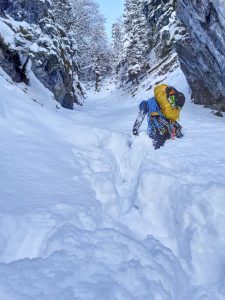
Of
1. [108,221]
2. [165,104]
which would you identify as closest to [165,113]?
[165,104]

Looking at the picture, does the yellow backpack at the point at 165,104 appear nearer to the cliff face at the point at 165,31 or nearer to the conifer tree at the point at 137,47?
the cliff face at the point at 165,31

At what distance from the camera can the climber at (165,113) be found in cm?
818

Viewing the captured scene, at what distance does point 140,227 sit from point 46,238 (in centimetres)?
146

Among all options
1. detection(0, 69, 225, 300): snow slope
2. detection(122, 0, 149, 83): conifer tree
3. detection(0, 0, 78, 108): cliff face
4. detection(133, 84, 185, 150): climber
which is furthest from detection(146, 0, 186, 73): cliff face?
detection(0, 69, 225, 300): snow slope

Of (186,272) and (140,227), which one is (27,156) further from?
(186,272)

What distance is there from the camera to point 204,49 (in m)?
13.0

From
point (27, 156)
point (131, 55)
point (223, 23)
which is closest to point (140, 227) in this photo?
point (27, 156)

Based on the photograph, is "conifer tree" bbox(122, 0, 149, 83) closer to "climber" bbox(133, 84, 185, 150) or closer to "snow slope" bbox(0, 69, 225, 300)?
"climber" bbox(133, 84, 185, 150)

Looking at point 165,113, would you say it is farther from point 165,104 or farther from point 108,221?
point 108,221

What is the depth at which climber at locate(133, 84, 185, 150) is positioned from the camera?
818 centimetres

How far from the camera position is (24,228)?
12.2 feet

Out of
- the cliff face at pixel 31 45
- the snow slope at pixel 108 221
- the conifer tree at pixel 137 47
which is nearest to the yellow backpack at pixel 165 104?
the snow slope at pixel 108 221

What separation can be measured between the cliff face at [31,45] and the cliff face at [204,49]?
5833mm

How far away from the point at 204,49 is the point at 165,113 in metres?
5.98
